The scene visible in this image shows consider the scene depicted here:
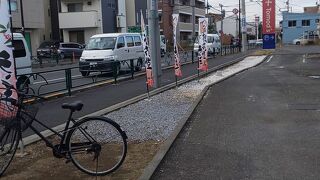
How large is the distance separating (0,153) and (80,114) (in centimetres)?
493

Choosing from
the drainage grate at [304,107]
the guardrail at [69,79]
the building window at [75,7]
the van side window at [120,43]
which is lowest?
the drainage grate at [304,107]

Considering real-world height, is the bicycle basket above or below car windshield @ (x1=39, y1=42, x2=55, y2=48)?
below

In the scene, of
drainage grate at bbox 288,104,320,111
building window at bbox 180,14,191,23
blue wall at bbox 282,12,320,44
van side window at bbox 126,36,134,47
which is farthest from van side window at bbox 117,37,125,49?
blue wall at bbox 282,12,320,44

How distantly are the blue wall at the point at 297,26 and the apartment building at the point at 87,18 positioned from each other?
4456cm

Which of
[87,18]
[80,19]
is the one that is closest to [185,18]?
[87,18]

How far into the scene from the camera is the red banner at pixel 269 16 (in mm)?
38844

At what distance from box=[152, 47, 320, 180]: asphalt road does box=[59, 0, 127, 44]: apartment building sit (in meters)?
42.0

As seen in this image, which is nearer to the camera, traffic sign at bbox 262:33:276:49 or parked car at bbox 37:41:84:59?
traffic sign at bbox 262:33:276:49

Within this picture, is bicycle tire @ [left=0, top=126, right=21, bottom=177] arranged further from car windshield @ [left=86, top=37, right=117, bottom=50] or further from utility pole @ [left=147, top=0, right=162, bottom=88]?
car windshield @ [left=86, top=37, right=117, bottom=50]

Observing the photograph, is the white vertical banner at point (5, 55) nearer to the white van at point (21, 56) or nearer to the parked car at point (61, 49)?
the white van at point (21, 56)

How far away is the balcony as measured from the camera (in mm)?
52938

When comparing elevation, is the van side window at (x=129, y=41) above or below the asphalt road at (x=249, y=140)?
above

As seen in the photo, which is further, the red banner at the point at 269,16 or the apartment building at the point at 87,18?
the apartment building at the point at 87,18

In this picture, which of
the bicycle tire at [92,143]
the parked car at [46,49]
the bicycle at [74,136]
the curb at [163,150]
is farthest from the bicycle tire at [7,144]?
the parked car at [46,49]
